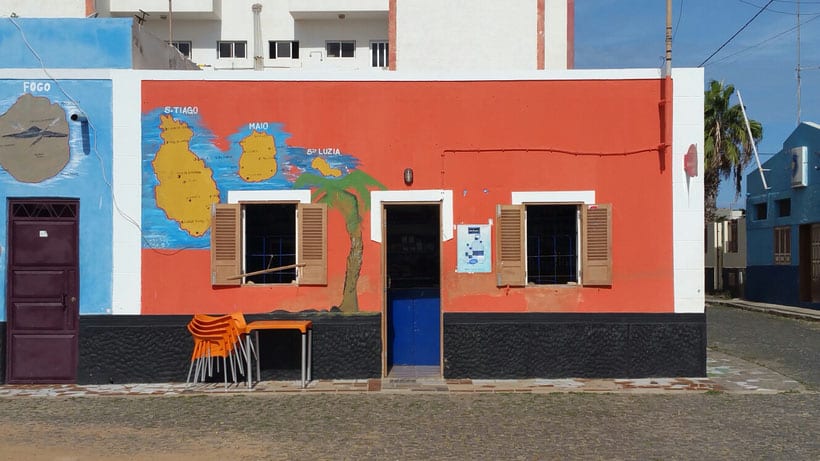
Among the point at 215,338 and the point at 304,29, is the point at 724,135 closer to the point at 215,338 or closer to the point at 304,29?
the point at 304,29

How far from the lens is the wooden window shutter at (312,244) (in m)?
10.6

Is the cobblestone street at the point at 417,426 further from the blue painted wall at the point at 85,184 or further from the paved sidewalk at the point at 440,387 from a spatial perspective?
the blue painted wall at the point at 85,184

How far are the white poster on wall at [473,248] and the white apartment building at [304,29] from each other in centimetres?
1466

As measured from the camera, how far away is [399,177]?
10.8 meters

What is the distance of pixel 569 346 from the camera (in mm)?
10711

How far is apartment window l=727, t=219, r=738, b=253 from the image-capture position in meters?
29.6

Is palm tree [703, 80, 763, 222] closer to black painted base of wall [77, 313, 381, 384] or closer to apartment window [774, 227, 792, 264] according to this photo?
apartment window [774, 227, 792, 264]

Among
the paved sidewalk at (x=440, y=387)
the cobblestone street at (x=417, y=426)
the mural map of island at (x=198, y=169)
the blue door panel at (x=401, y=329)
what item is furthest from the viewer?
the blue door panel at (x=401, y=329)

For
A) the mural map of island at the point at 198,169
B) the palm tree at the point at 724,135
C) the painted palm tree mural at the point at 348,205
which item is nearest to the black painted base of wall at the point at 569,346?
the painted palm tree mural at the point at 348,205

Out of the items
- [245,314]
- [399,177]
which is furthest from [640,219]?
[245,314]

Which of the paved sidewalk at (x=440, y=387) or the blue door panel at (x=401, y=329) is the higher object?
the blue door panel at (x=401, y=329)

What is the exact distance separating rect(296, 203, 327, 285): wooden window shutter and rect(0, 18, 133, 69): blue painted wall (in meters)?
3.17

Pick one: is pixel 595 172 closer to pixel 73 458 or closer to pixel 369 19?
pixel 73 458

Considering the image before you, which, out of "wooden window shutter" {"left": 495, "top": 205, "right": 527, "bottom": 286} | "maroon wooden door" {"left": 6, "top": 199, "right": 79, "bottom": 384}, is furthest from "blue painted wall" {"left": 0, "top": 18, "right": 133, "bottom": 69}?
"wooden window shutter" {"left": 495, "top": 205, "right": 527, "bottom": 286}
